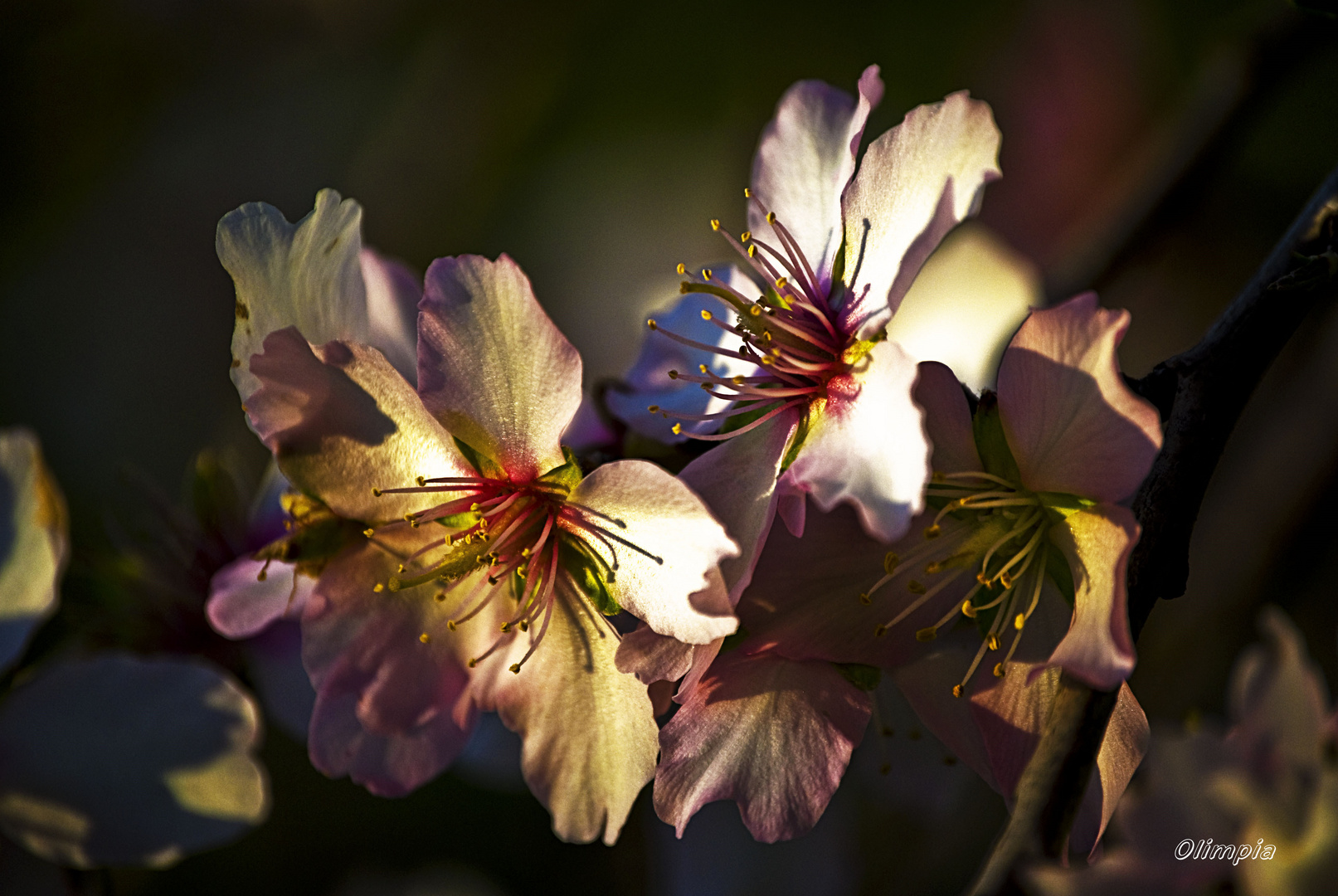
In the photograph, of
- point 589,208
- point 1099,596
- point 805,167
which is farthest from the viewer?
point 589,208

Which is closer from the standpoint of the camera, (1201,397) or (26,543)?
(1201,397)

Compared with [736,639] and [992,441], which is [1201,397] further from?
[736,639]

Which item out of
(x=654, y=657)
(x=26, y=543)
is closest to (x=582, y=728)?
(x=654, y=657)

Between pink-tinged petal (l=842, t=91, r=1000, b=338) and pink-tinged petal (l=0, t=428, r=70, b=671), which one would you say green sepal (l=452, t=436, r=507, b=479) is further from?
pink-tinged petal (l=0, t=428, r=70, b=671)

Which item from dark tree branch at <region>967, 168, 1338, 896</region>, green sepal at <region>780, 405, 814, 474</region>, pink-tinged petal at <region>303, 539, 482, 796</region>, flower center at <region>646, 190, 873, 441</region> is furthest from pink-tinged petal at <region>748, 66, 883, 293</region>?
pink-tinged petal at <region>303, 539, 482, 796</region>

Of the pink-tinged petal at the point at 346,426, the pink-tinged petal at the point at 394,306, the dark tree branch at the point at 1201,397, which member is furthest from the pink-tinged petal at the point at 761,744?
the pink-tinged petal at the point at 394,306
